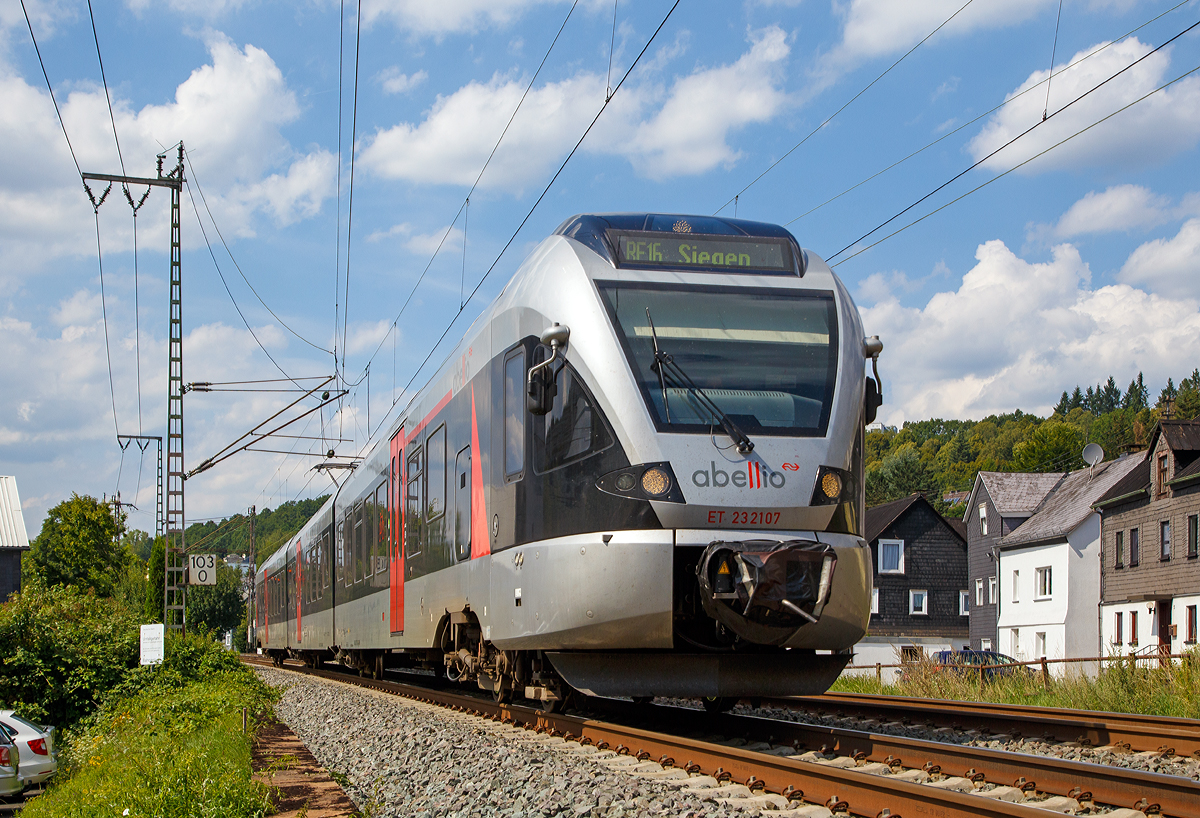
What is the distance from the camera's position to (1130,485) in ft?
123

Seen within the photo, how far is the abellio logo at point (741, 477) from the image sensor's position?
790cm

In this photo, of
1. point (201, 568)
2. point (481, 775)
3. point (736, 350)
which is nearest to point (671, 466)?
point (736, 350)

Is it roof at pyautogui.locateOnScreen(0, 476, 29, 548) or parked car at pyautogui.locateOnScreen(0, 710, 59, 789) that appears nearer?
parked car at pyautogui.locateOnScreen(0, 710, 59, 789)

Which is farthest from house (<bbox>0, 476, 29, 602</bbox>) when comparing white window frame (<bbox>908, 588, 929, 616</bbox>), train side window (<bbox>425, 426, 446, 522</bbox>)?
train side window (<bbox>425, 426, 446, 522</bbox>)

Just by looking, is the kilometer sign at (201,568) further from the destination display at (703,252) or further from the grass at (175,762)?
the destination display at (703,252)

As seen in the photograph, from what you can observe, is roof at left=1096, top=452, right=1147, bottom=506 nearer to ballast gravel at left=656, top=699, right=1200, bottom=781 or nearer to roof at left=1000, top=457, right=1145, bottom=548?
roof at left=1000, top=457, right=1145, bottom=548

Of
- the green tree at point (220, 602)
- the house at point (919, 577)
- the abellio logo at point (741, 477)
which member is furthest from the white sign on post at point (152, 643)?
the green tree at point (220, 602)

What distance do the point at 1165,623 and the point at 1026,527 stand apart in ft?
35.8

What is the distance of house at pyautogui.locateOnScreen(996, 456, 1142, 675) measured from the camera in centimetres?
3969

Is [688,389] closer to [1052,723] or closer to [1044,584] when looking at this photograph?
[1052,723]

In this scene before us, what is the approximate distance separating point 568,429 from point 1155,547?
3168 centimetres

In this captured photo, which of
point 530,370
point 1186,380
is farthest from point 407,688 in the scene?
point 1186,380

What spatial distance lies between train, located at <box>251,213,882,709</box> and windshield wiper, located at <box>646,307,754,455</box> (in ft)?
0.06

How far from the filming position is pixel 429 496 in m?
12.8
